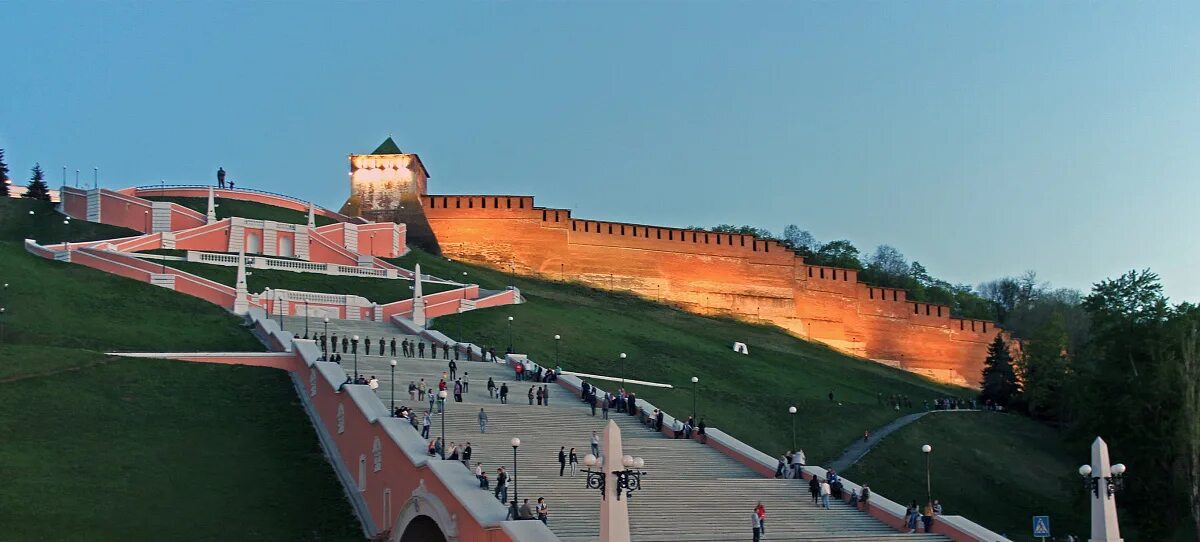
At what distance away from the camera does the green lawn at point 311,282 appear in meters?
45.2

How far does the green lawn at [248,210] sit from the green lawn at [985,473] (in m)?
31.6

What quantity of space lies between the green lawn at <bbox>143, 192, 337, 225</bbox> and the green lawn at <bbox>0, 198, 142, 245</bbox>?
4.37 metres

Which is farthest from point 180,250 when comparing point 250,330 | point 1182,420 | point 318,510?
point 1182,420

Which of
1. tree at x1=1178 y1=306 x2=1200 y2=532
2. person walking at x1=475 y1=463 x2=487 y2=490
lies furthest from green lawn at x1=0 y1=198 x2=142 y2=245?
tree at x1=1178 y1=306 x2=1200 y2=532

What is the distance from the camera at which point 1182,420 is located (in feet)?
98.9

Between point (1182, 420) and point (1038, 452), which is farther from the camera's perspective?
point (1038, 452)

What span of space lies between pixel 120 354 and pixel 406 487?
12.8 meters

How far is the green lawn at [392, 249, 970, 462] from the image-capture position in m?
37.3

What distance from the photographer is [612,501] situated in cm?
1597

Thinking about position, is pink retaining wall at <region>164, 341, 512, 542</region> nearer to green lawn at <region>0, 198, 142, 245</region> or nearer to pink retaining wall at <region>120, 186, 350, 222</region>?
green lawn at <region>0, 198, 142, 245</region>

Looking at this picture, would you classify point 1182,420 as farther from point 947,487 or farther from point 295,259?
point 295,259

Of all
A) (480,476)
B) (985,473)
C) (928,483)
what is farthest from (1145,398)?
(480,476)

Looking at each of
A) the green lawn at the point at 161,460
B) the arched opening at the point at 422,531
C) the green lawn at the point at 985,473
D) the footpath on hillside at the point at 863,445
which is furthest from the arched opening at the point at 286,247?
the arched opening at the point at 422,531

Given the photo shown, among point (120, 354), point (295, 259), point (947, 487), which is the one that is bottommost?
point (947, 487)
